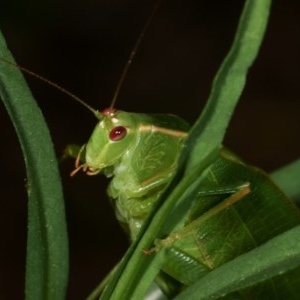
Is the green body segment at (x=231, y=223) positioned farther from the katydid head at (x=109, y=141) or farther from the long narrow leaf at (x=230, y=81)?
the long narrow leaf at (x=230, y=81)

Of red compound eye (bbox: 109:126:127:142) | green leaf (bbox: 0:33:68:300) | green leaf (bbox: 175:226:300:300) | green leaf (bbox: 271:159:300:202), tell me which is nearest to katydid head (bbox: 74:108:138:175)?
red compound eye (bbox: 109:126:127:142)

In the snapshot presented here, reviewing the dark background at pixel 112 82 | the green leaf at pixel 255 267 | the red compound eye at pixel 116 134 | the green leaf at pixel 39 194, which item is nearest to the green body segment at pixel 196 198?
the red compound eye at pixel 116 134

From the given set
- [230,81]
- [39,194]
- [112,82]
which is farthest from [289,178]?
[112,82]

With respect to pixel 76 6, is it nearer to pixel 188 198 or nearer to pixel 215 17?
pixel 215 17

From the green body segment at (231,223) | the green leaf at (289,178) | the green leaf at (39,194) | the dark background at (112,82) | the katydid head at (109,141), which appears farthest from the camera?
the dark background at (112,82)

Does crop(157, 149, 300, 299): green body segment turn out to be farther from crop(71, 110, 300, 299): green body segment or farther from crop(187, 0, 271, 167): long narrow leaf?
crop(187, 0, 271, 167): long narrow leaf

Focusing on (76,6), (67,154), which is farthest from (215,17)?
(67,154)

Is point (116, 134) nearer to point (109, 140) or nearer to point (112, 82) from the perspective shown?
point (109, 140)
